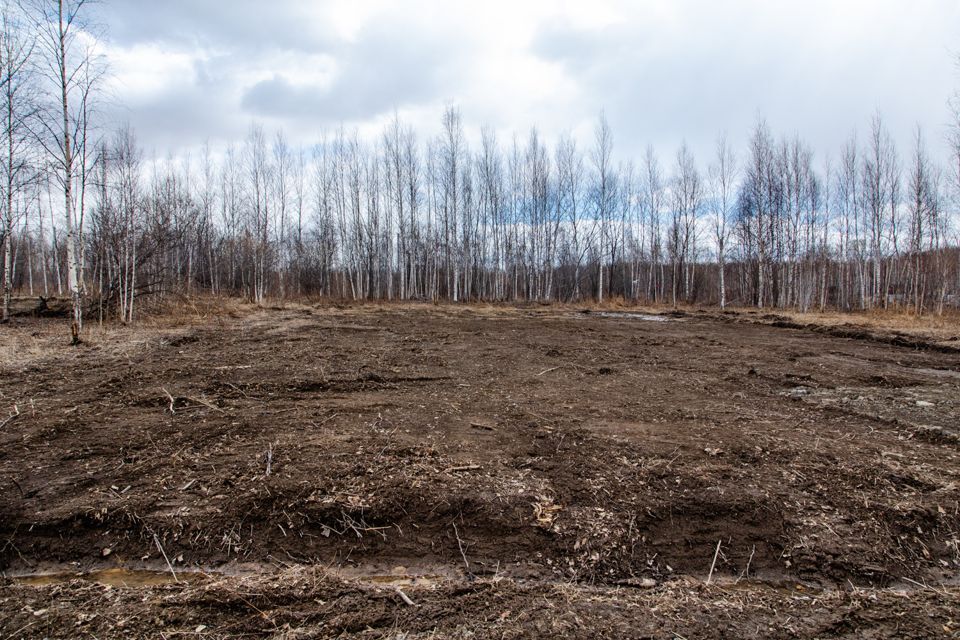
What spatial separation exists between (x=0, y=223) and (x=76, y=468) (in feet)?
55.7

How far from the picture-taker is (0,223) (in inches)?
546

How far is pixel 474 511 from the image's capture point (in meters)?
2.72

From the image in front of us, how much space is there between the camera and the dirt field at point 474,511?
192cm

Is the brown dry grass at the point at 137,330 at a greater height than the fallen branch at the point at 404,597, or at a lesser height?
greater

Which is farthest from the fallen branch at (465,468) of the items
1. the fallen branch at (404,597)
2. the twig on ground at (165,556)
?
Answer: the twig on ground at (165,556)

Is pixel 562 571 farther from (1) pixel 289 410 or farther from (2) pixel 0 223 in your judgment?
(2) pixel 0 223

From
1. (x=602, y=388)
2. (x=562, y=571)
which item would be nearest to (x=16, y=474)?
(x=562, y=571)

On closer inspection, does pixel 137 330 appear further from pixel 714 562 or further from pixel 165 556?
pixel 714 562

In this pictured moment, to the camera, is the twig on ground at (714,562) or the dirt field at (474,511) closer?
the dirt field at (474,511)

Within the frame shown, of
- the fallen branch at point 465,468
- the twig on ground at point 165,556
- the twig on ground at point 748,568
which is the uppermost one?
the fallen branch at point 465,468

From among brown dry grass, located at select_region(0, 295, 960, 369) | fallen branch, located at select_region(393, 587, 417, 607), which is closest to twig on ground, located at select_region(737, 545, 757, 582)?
fallen branch, located at select_region(393, 587, 417, 607)

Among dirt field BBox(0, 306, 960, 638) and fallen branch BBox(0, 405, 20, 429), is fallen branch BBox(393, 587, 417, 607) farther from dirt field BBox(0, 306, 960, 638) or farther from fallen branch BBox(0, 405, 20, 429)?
fallen branch BBox(0, 405, 20, 429)

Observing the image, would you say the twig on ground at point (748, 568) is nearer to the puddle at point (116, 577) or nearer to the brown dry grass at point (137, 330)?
the puddle at point (116, 577)

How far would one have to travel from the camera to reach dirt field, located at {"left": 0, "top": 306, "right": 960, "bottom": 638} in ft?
6.31
